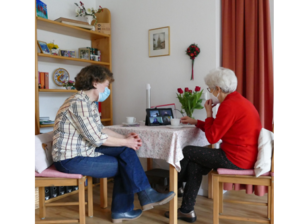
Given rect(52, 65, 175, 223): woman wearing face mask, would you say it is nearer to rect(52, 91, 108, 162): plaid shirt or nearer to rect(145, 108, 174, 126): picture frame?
rect(52, 91, 108, 162): plaid shirt

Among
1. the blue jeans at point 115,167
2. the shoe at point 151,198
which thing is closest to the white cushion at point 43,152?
the blue jeans at point 115,167

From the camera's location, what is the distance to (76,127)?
176cm

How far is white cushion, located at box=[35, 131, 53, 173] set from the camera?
5.75ft

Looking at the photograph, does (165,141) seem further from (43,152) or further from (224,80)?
(43,152)

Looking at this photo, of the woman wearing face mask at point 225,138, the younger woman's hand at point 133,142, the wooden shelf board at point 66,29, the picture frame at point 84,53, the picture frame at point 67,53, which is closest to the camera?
the woman wearing face mask at point 225,138

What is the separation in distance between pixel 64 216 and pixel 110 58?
6.01 feet

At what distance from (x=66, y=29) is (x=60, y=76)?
1.67 feet

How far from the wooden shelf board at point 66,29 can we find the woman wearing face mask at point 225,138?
62.1 inches

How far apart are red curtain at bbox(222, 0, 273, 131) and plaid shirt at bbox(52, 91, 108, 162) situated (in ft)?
4.84

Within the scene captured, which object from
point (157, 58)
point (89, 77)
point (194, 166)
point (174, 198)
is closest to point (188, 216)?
point (174, 198)

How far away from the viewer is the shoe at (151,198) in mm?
1759

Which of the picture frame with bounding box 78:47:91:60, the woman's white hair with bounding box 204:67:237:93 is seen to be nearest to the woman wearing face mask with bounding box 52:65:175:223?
the woman's white hair with bounding box 204:67:237:93

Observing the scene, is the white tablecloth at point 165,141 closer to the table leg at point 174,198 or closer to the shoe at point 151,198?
the table leg at point 174,198
